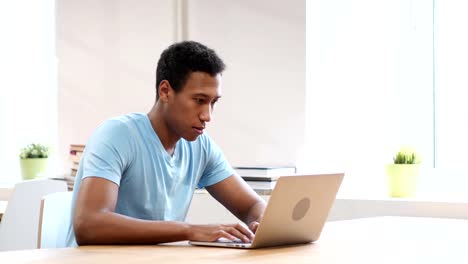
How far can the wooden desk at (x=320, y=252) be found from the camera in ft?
6.88

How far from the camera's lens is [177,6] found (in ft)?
14.6

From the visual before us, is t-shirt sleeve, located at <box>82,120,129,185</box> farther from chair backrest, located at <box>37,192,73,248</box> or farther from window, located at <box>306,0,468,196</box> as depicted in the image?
window, located at <box>306,0,468,196</box>

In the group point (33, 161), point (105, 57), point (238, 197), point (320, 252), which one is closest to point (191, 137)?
point (238, 197)

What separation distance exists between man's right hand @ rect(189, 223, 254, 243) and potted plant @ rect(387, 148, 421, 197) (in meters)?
1.72

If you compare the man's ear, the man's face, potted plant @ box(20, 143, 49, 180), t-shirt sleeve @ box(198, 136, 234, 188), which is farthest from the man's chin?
potted plant @ box(20, 143, 49, 180)

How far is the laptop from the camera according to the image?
230 centimetres

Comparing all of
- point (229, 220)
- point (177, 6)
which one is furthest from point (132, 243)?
point (177, 6)

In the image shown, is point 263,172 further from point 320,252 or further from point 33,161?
point 320,252

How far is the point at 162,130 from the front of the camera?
2.87 m

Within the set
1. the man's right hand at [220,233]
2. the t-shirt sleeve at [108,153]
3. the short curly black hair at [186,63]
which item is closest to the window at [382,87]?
the short curly black hair at [186,63]

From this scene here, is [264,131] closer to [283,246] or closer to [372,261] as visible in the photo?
[283,246]

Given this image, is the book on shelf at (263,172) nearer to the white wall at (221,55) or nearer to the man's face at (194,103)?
the white wall at (221,55)

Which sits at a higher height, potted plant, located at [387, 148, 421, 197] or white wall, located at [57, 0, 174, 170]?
white wall, located at [57, 0, 174, 170]

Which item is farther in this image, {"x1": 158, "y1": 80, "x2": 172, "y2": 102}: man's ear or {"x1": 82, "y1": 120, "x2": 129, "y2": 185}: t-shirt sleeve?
{"x1": 158, "y1": 80, "x2": 172, "y2": 102}: man's ear
